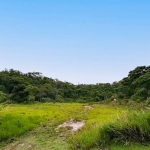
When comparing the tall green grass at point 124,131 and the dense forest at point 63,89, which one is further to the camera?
the dense forest at point 63,89

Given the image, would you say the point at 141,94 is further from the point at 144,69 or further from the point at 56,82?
the point at 56,82

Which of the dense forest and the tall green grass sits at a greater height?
the dense forest

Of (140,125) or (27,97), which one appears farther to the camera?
(27,97)

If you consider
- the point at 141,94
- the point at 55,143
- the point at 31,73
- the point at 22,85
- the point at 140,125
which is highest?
the point at 31,73

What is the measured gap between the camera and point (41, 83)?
57719 millimetres

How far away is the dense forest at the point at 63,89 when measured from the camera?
34.1 meters

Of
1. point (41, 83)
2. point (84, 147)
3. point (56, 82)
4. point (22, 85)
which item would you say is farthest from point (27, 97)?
point (84, 147)

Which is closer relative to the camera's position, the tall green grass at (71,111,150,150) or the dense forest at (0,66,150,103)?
the tall green grass at (71,111,150,150)

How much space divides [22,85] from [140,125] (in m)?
36.9

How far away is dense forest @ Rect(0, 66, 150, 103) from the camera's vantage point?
34.1 metres

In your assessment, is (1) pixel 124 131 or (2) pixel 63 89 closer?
(1) pixel 124 131

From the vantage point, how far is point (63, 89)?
58188mm

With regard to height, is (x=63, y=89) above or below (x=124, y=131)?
above

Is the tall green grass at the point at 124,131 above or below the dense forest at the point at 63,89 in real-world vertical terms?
below
